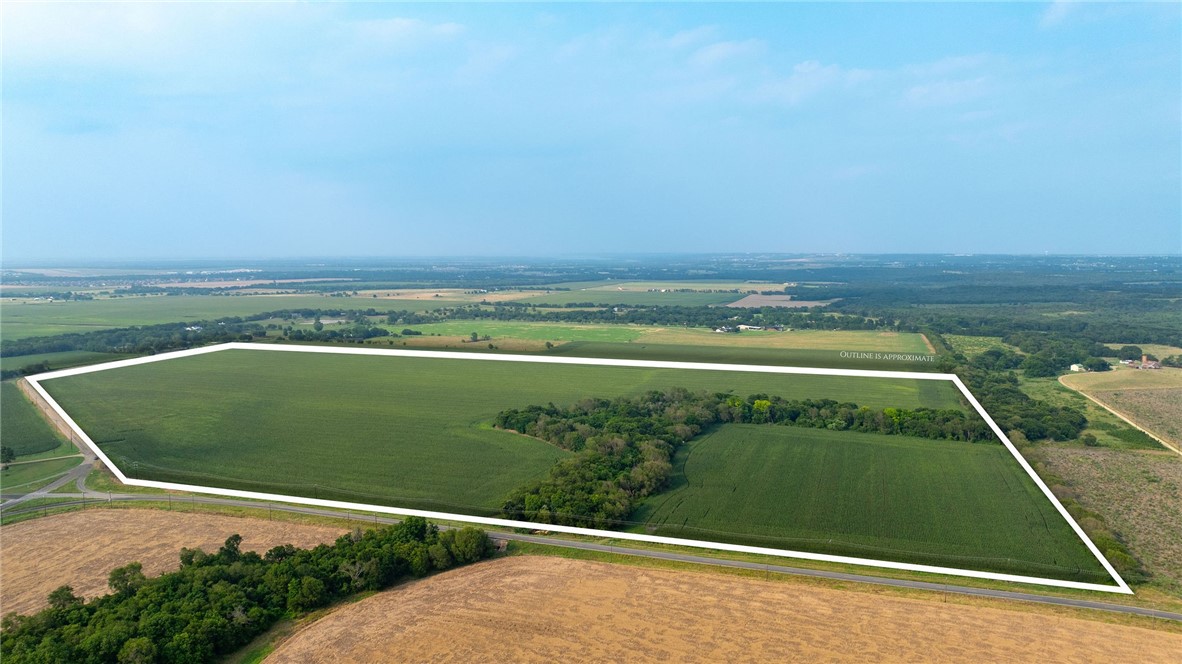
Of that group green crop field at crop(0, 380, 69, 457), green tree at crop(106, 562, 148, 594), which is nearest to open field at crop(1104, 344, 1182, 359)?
green tree at crop(106, 562, 148, 594)

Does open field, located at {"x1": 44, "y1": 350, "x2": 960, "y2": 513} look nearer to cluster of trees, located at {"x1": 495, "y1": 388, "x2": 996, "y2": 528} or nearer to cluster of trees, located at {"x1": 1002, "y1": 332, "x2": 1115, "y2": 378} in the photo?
cluster of trees, located at {"x1": 495, "y1": 388, "x2": 996, "y2": 528}

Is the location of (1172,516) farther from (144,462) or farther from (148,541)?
(144,462)

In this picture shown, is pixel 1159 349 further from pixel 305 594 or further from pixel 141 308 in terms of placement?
pixel 141 308

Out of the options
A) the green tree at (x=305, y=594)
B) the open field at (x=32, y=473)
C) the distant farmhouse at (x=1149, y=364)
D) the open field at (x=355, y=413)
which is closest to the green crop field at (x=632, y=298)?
the open field at (x=355, y=413)

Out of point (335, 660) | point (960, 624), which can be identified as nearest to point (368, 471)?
point (335, 660)

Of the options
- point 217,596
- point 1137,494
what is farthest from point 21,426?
point 1137,494

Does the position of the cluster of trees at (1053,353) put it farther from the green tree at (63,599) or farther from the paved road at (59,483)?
the paved road at (59,483)
